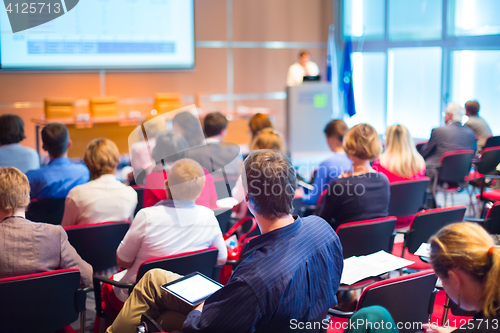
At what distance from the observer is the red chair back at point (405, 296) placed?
6.09 ft

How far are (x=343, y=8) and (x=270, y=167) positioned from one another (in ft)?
31.9

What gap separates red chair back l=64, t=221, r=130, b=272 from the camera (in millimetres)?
2773

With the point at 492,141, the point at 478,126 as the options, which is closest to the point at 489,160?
the point at 492,141

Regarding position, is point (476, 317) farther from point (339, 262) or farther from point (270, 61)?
point (270, 61)

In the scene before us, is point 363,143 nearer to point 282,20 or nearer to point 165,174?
point 165,174

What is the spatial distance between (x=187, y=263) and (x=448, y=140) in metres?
4.11

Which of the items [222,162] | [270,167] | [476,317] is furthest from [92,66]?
[476,317]

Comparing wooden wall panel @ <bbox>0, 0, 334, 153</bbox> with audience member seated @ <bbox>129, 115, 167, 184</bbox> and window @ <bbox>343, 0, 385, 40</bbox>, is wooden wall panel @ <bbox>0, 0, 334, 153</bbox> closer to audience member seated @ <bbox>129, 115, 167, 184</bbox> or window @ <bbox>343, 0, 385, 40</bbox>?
window @ <bbox>343, 0, 385, 40</bbox>

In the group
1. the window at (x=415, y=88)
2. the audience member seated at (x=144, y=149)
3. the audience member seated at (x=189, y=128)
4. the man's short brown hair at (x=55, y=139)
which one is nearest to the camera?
the man's short brown hair at (x=55, y=139)

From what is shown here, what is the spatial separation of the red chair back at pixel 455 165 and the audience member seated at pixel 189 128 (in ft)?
8.69

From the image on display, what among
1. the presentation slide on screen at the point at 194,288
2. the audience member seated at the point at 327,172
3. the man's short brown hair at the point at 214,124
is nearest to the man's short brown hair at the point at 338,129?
the audience member seated at the point at 327,172

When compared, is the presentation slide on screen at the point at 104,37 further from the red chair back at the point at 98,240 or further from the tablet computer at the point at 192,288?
the tablet computer at the point at 192,288

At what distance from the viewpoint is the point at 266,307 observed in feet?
5.19

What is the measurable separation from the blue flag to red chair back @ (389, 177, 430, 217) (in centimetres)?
572
